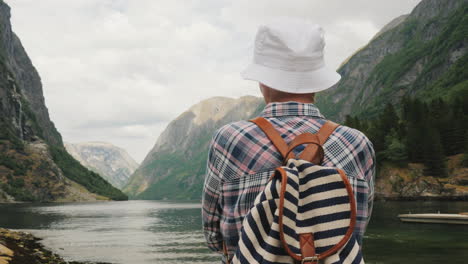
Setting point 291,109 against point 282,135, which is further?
point 291,109

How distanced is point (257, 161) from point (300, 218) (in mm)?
490

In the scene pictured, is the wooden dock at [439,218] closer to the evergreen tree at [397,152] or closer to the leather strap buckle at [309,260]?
the leather strap buckle at [309,260]

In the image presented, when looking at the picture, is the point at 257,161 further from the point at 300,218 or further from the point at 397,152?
the point at 397,152

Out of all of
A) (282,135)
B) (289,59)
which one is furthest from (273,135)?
(289,59)

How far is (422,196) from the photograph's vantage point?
91.9m

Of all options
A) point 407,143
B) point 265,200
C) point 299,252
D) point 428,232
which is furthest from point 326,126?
point 407,143

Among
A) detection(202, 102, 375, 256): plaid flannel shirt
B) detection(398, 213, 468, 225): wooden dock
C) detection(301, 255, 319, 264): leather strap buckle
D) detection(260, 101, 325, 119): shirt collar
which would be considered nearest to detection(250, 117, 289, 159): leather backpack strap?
detection(202, 102, 375, 256): plaid flannel shirt

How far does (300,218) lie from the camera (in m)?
2.30

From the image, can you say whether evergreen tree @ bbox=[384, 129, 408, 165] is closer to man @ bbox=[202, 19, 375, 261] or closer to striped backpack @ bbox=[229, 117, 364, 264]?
man @ bbox=[202, 19, 375, 261]

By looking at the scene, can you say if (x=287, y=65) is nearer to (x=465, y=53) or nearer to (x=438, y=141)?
(x=438, y=141)

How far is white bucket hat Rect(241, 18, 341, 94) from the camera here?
2.80 meters

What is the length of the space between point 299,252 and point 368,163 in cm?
100

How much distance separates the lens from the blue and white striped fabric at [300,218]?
2248 mm

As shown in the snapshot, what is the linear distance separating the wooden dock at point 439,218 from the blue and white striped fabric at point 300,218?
44.6 metres
